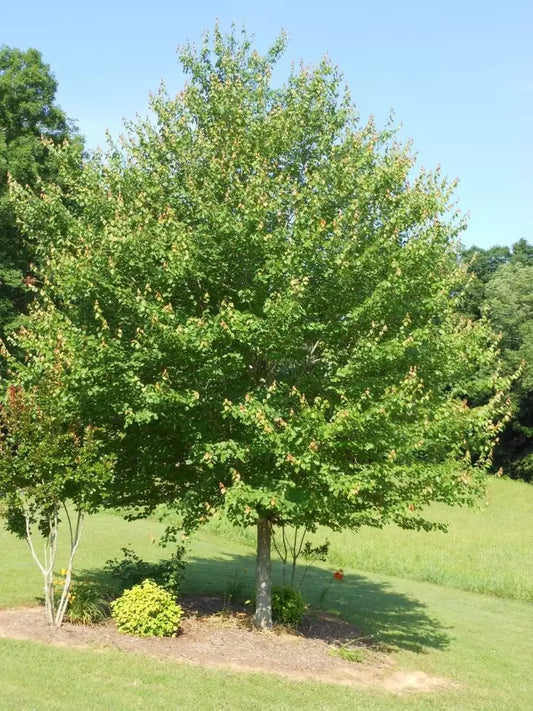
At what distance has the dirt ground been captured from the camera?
12.0 meters

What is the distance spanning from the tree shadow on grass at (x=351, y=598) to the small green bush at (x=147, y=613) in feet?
11.3

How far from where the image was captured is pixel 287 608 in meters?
15.2

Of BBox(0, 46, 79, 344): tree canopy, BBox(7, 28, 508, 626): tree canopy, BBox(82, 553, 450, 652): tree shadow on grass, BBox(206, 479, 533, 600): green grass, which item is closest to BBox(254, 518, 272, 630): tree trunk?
BBox(7, 28, 508, 626): tree canopy

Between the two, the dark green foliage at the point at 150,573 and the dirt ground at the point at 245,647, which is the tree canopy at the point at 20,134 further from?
the dirt ground at the point at 245,647

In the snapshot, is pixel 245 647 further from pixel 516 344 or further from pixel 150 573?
pixel 516 344

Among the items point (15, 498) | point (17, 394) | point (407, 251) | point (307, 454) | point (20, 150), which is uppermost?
point (20, 150)

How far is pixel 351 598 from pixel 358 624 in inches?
152

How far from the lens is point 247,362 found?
46.1 ft

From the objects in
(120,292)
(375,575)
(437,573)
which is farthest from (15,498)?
(437,573)

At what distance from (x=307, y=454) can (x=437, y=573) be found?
17508 millimetres

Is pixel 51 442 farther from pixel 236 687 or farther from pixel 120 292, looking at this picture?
pixel 236 687

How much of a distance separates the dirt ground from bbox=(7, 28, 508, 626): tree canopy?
1287 mm

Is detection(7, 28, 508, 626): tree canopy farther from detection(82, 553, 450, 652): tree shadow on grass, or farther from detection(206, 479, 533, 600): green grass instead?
detection(206, 479, 533, 600): green grass

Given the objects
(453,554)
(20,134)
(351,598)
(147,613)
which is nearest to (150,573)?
(147,613)
